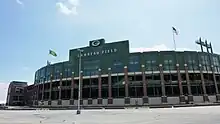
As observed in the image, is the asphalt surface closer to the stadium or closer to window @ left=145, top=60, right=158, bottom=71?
the stadium

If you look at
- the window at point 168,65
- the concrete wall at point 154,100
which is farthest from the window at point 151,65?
the concrete wall at point 154,100

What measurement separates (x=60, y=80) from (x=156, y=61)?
119 feet

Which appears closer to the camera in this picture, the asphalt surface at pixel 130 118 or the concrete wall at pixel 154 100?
the asphalt surface at pixel 130 118

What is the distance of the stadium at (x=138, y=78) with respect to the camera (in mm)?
53000

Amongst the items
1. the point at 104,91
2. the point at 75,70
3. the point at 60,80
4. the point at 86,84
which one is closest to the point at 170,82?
the point at 104,91

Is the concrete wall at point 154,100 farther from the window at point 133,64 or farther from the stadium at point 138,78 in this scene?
the window at point 133,64

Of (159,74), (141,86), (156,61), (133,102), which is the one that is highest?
(156,61)

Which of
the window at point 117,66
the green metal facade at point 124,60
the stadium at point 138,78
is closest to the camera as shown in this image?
the stadium at point 138,78

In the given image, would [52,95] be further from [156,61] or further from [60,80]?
[156,61]

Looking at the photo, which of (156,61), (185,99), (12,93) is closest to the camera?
(185,99)

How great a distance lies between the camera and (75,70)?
64.4 m

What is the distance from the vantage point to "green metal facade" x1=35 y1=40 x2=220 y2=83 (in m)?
55.8

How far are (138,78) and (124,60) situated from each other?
7.66 meters

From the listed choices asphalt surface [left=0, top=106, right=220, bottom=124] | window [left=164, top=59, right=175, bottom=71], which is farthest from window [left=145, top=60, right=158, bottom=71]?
asphalt surface [left=0, top=106, right=220, bottom=124]
